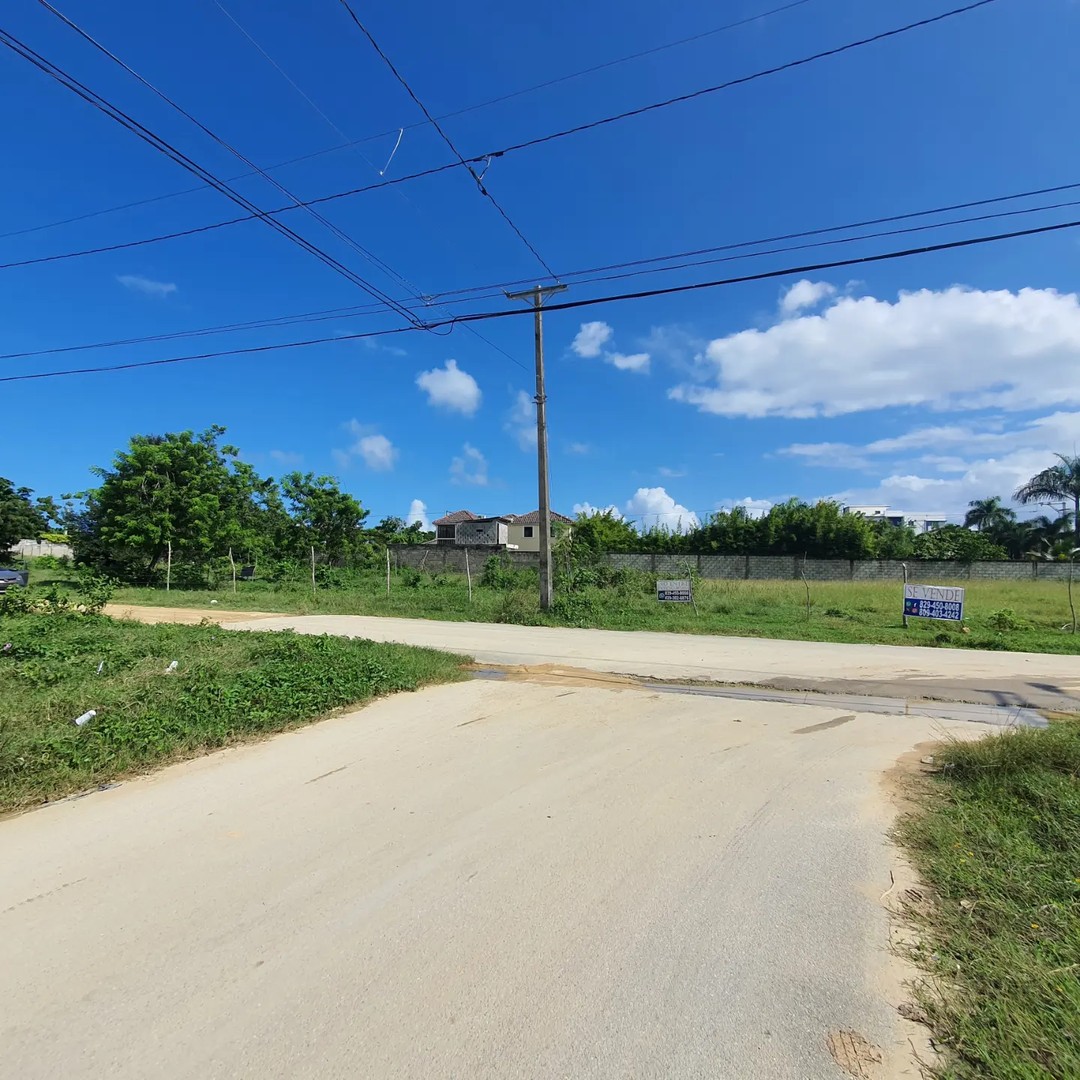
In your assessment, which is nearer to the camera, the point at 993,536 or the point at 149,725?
the point at 149,725

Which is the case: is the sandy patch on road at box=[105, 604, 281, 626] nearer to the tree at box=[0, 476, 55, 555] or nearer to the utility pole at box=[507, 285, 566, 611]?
the utility pole at box=[507, 285, 566, 611]

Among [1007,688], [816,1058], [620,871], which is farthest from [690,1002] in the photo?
[1007,688]

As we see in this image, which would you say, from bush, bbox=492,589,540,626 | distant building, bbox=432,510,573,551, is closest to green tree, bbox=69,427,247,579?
bush, bbox=492,589,540,626

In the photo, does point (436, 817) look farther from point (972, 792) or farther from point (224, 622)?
point (224, 622)

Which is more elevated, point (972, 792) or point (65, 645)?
point (65, 645)

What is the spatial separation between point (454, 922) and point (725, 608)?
56.7 feet

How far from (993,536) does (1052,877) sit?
6325 cm

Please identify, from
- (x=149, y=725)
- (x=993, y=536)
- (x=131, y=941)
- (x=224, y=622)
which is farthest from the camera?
(x=993, y=536)

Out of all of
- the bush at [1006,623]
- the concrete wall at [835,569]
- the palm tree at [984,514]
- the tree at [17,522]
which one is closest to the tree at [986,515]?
the palm tree at [984,514]

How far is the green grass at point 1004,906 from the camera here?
218 cm

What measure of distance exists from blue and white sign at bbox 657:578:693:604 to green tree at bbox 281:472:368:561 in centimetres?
2072

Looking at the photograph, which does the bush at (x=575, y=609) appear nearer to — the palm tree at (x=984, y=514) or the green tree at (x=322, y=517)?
the green tree at (x=322, y=517)

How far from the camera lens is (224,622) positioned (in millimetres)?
17078

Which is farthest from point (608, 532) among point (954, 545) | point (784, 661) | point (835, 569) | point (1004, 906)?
point (1004, 906)
